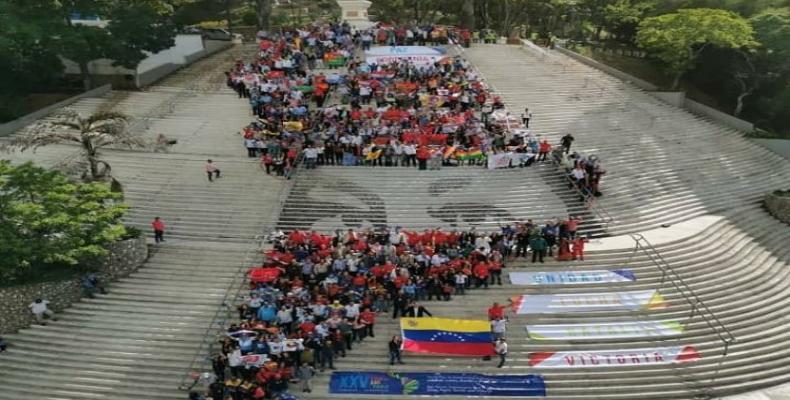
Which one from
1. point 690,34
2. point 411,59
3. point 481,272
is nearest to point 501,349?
point 481,272

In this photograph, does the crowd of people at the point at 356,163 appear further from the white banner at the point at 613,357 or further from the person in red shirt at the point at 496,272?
the white banner at the point at 613,357

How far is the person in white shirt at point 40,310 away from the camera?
63.9 ft

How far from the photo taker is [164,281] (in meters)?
21.5

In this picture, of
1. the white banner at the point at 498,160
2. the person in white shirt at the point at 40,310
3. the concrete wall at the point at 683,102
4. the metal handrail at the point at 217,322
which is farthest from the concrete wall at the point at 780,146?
the person in white shirt at the point at 40,310

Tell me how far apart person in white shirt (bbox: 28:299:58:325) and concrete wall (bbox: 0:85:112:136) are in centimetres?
1578

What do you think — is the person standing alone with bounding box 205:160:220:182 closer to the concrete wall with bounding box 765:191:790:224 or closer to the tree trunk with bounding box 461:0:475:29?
the concrete wall with bounding box 765:191:790:224

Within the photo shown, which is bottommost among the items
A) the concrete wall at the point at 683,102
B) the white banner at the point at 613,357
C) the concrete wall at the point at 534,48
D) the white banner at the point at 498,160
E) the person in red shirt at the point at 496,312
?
the white banner at the point at 613,357

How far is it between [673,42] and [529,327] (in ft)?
77.9

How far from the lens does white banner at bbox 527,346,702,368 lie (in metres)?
18.2

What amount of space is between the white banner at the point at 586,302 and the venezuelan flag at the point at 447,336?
76.2 inches

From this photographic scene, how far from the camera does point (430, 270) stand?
2033 cm

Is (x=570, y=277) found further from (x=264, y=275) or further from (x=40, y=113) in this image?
(x=40, y=113)

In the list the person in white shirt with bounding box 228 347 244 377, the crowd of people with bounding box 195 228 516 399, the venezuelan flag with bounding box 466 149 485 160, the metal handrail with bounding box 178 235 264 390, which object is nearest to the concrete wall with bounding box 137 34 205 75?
the venezuelan flag with bounding box 466 149 485 160

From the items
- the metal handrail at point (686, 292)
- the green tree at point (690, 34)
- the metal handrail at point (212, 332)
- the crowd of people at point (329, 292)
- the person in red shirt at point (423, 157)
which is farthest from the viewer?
the green tree at point (690, 34)
